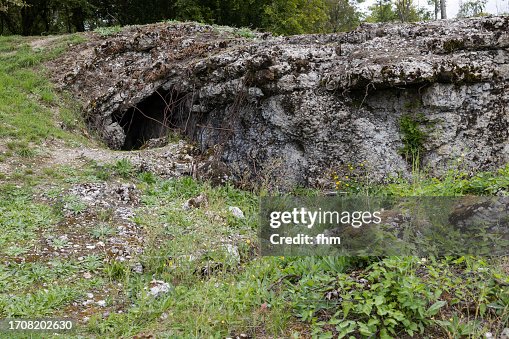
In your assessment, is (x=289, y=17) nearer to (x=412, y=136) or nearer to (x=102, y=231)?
(x=412, y=136)

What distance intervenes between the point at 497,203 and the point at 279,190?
16.1ft

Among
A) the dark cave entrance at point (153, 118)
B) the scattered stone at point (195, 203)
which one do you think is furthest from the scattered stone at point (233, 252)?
the dark cave entrance at point (153, 118)

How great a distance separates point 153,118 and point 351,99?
201 inches

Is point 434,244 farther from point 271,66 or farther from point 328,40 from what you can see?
point 328,40

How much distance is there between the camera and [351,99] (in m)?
8.93

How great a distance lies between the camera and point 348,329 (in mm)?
3270

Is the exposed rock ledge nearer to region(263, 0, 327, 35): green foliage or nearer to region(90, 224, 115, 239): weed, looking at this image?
region(90, 224, 115, 239): weed

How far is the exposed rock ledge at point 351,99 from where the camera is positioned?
27.9 feet

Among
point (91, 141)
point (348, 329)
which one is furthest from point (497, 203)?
point (91, 141)

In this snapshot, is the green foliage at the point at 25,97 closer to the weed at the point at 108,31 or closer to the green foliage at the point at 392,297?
the weed at the point at 108,31

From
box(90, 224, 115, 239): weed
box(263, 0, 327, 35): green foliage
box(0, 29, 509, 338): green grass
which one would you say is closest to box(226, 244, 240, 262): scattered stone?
box(0, 29, 509, 338): green grass

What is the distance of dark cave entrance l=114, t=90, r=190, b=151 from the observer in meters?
10.7

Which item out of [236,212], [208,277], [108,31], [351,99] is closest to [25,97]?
[108,31]

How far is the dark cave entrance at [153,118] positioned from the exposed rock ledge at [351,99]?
0.14m
